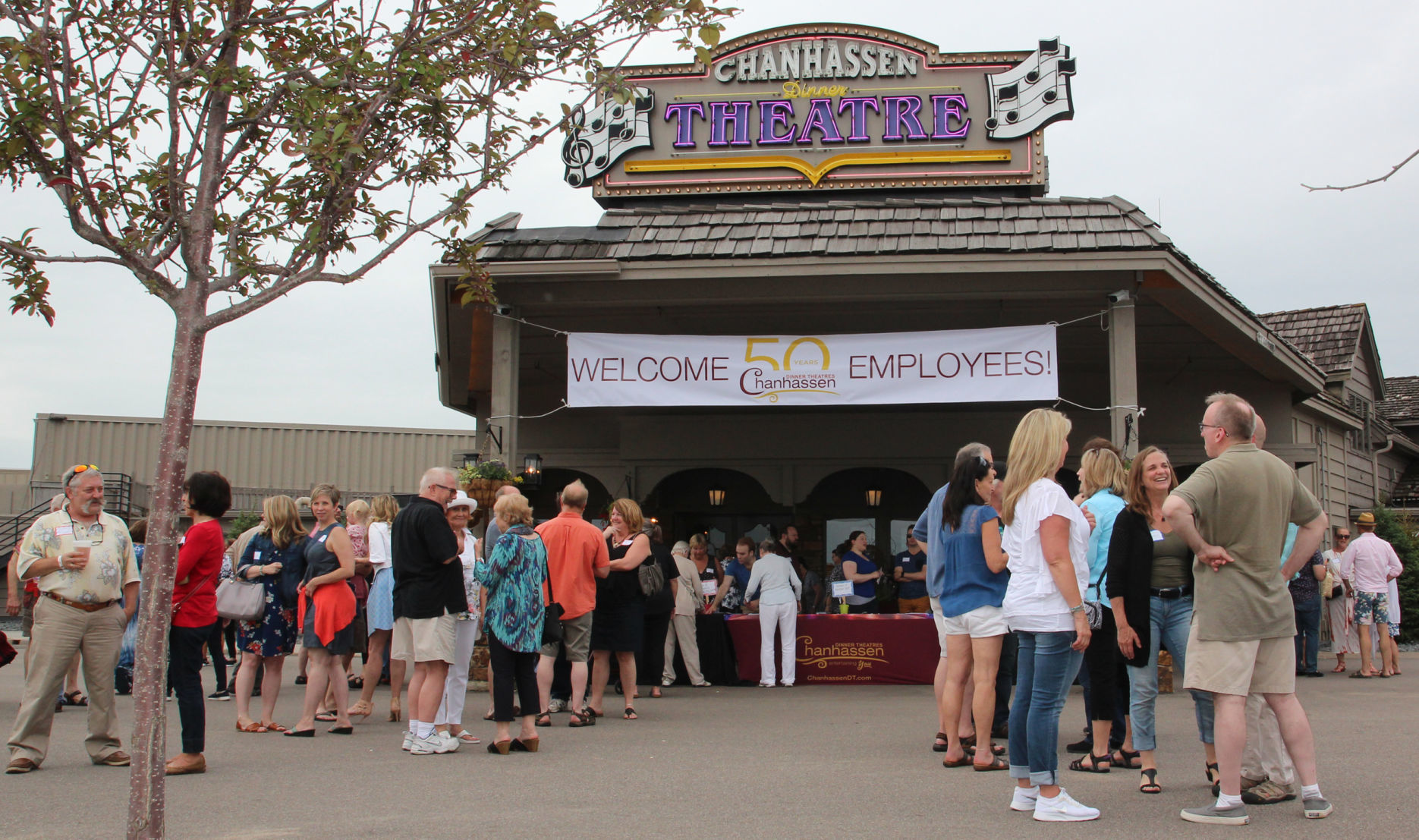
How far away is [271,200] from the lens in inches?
175

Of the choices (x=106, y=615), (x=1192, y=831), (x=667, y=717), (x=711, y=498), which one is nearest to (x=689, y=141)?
(x=711, y=498)

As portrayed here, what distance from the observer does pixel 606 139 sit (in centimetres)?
1388

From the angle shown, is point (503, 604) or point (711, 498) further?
point (711, 498)

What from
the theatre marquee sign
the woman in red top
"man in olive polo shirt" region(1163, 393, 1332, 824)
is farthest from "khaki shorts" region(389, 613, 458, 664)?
the theatre marquee sign

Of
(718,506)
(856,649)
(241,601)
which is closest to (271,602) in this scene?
(241,601)

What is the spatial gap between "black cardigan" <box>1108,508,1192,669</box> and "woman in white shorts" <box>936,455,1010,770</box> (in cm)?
59

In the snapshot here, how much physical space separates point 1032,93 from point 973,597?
28.2 ft

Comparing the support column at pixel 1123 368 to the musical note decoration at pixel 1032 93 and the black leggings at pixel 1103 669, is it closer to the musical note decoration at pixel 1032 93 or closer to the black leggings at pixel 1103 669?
the musical note decoration at pixel 1032 93

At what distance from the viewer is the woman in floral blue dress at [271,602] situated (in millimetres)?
7859

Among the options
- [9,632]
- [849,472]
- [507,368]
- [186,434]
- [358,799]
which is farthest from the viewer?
[9,632]

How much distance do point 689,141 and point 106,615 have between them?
353 inches

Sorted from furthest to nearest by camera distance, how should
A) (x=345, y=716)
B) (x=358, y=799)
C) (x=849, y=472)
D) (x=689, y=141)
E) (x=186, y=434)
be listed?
(x=849, y=472)
(x=689, y=141)
(x=345, y=716)
(x=358, y=799)
(x=186, y=434)

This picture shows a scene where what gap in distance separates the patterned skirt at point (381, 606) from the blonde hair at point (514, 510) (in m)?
1.75

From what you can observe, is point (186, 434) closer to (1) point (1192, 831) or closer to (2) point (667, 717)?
(1) point (1192, 831)
